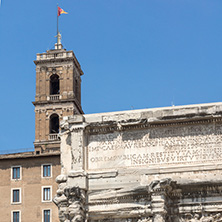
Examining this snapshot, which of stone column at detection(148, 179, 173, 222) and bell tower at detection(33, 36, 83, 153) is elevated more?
bell tower at detection(33, 36, 83, 153)

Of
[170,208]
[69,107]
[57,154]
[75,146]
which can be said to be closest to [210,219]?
[170,208]

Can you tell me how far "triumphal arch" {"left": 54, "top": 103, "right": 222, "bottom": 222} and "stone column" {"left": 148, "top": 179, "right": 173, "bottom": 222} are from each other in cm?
3

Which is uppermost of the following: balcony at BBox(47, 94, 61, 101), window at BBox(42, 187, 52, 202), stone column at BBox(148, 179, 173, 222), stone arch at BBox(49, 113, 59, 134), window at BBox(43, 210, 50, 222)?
balcony at BBox(47, 94, 61, 101)

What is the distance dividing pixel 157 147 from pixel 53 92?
131 ft

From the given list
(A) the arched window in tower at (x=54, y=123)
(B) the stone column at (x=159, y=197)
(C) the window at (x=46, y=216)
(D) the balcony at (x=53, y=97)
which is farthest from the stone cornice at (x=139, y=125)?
(D) the balcony at (x=53, y=97)

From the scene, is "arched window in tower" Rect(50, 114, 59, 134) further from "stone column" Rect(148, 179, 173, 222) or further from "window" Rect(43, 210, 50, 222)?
"stone column" Rect(148, 179, 173, 222)

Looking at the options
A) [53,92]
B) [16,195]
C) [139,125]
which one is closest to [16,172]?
[16,195]

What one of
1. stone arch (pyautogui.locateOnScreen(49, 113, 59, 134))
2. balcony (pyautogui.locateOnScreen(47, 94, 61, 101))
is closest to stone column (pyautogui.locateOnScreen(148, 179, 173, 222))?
stone arch (pyautogui.locateOnScreen(49, 113, 59, 134))

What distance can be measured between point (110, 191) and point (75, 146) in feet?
5.79

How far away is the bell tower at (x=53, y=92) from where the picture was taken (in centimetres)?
5499

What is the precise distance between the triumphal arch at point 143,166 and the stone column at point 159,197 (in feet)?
0.09

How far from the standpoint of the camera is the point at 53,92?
2276 inches

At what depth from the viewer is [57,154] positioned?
41125 mm

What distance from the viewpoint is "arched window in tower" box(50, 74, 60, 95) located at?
57.4 m
